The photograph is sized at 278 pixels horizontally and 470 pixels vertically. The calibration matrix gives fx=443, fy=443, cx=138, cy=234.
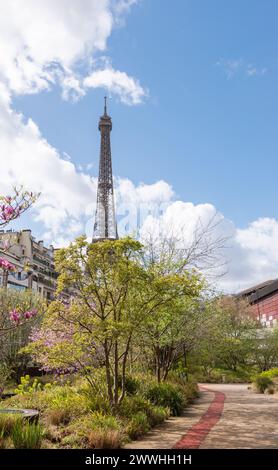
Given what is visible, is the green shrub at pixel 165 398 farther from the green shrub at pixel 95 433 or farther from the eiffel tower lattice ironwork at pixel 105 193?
the eiffel tower lattice ironwork at pixel 105 193

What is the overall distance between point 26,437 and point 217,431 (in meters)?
4.95

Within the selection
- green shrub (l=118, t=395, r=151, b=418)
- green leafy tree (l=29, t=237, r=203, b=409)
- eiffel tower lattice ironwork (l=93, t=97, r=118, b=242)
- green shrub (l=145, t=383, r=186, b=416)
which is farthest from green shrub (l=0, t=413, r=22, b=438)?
eiffel tower lattice ironwork (l=93, t=97, r=118, b=242)

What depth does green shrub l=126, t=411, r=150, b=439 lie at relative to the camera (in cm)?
966

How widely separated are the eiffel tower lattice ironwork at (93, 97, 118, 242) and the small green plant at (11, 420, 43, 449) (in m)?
51.2

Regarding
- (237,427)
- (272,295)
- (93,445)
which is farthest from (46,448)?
(272,295)

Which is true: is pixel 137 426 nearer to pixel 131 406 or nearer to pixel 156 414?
pixel 131 406

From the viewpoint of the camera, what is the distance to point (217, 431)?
34.6ft

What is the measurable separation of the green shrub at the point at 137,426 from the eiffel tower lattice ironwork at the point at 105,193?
48.6 m

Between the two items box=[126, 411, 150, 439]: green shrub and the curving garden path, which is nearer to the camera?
the curving garden path

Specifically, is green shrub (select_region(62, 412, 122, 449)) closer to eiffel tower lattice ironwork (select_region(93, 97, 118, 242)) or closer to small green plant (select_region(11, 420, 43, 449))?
small green plant (select_region(11, 420, 43, 449))

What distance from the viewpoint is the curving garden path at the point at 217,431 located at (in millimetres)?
8883
